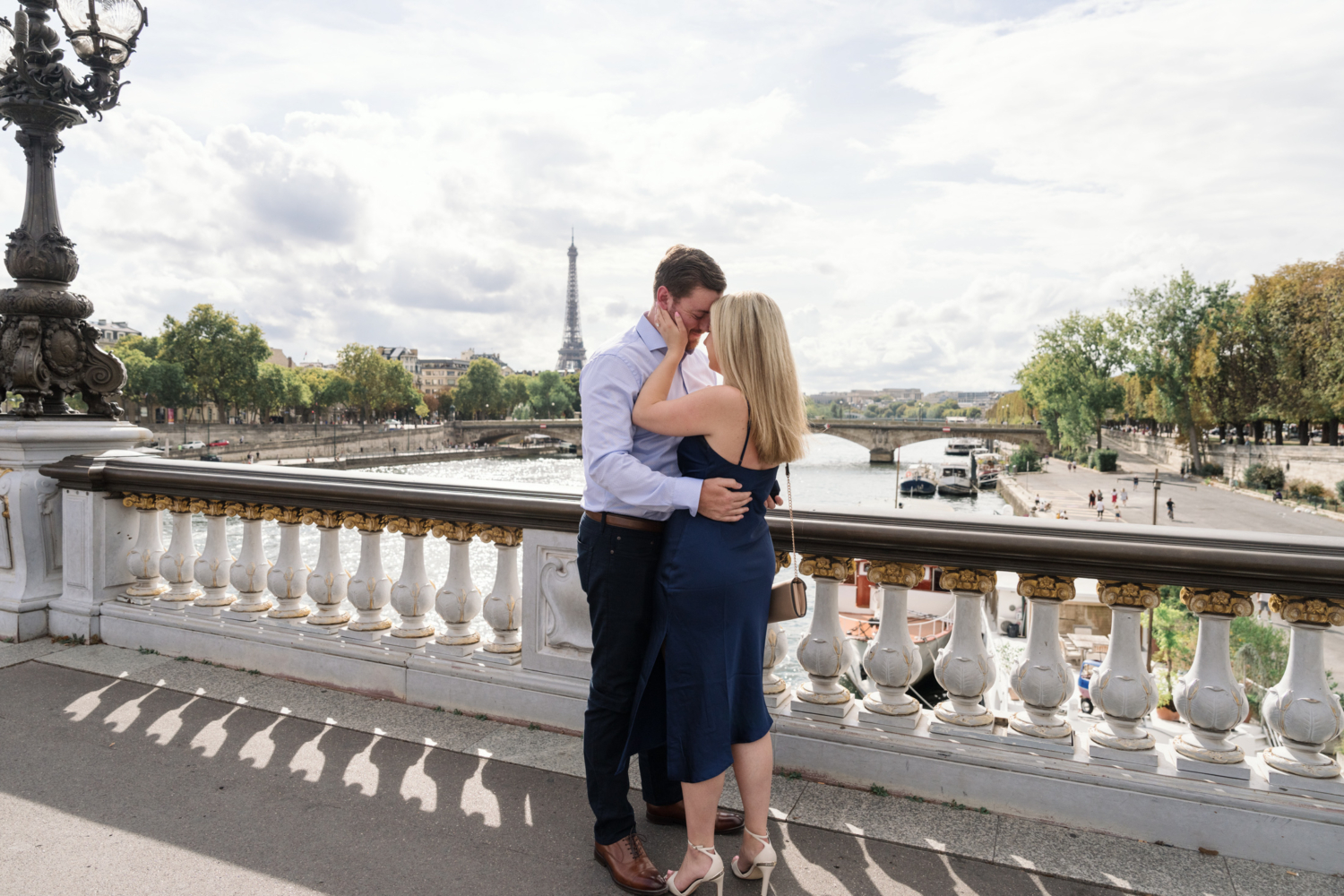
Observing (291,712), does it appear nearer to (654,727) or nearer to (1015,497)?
(654,727)

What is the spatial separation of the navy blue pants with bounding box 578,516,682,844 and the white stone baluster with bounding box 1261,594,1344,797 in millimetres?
1815

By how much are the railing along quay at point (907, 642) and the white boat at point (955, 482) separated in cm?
5656

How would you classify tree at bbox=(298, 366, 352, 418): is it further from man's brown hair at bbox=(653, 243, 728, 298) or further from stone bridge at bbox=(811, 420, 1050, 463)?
man's brown hair at bbox=(653, 243, 728, 298)

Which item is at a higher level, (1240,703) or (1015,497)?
(1240,703)

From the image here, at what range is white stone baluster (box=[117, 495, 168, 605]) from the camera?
4.36 metres

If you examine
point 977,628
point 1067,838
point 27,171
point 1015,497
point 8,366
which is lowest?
point 1015,497

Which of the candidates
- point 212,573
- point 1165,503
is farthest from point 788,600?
point 1165,503

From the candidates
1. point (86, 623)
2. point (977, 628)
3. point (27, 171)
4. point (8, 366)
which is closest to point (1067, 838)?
point (977, 628)

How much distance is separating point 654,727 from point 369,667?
178 cm

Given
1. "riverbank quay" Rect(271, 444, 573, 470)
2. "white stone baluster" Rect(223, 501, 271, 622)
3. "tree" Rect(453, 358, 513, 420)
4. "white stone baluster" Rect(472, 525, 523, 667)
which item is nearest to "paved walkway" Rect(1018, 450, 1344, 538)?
"white stone baluster" Rect(472, 525, 523, 667)

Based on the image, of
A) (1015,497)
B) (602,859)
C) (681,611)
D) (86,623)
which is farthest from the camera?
(1015,497)

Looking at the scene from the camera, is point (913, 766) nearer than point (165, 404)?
Yes

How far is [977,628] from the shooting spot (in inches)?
110

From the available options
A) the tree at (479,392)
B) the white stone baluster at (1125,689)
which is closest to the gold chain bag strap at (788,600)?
the white stone baluster at (1125,689)
